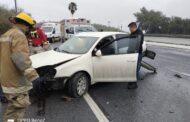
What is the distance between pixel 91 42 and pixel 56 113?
235 cm

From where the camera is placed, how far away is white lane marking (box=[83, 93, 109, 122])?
15.5 ft

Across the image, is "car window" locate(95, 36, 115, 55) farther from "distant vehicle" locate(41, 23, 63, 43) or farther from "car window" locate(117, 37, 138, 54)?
"distant vehicle" locate(41, 23, 63, 43)

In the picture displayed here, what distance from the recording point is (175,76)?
8.59 meters

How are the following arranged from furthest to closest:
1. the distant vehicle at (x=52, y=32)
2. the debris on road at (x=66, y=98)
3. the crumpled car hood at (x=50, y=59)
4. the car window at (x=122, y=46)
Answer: the distant vehicle at (x=52, y=32), the car window at (x=122, y=46), the debris on road at (x=66, y=98), the crumpled car hood at (x=50, y=59)

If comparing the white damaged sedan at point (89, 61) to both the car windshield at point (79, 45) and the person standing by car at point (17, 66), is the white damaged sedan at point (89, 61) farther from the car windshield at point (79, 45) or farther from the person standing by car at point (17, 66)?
the person standing by car at point (17, 66)

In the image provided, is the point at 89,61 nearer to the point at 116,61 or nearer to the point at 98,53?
the point at 98,53

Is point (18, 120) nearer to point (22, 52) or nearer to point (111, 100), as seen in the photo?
point (22, 52)

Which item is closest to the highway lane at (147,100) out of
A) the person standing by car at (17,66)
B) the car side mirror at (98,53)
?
the car side mirror at (98,53)

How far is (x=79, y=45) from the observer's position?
6789 mm

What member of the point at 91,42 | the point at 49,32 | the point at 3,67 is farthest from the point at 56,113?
the point at 49,32

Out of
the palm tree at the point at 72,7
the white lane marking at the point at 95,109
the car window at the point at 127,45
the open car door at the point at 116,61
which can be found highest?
the palm tree at the point at 72,7

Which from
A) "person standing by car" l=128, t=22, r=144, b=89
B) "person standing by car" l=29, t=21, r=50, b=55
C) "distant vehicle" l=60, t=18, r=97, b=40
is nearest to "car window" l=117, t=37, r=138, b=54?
"person standing by car" l=128, t=22, r=144, b=89

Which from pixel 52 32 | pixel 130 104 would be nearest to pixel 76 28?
pixel 52 32

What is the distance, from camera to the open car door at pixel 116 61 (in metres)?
6.30
